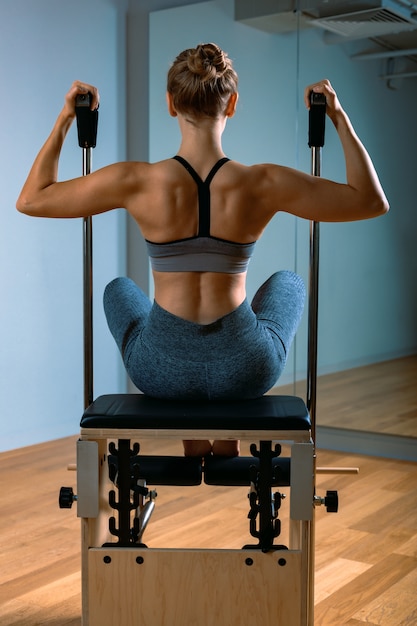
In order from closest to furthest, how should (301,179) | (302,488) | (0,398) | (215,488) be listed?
1. (302,488)
2. (301,179)
3. (215,488)
4. (0,398)

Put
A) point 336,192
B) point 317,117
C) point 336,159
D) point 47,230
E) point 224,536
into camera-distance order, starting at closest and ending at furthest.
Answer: point 336,192 → point 317,117 → point 224,536 → point 336,159 → point 47,230

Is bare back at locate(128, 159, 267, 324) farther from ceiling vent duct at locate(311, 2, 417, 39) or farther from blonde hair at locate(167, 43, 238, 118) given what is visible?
ceiling vent duct at locate(311, 2, 417, 39)

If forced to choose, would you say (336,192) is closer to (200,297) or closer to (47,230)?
(200,297)

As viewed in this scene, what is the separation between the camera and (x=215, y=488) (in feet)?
10.5

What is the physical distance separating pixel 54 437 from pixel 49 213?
236 centimetres

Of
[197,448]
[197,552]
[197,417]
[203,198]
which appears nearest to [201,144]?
[203,198]

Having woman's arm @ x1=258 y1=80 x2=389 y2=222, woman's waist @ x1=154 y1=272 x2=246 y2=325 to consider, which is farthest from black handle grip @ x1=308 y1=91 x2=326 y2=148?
woman's waist @ x1=154 y1=272 x2=246 y2=325

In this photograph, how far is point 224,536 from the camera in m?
2.62

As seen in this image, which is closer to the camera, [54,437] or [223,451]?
[223,451]

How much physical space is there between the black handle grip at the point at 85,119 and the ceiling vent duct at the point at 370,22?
6.61ft

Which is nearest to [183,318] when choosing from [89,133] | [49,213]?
[49,213]

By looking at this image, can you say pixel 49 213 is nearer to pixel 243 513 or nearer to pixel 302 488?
pixel 302 488

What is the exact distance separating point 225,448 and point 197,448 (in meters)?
0.06

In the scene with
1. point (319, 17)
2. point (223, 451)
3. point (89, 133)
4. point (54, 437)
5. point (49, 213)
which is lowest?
point (54, 437)
